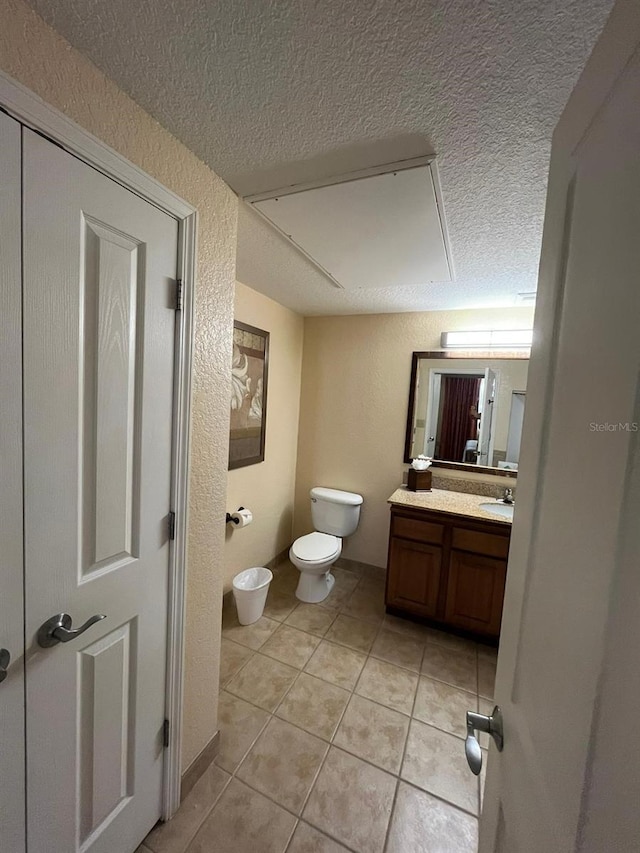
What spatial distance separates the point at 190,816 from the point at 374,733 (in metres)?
0.79

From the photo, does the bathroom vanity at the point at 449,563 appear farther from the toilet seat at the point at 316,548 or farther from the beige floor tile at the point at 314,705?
the beige floor tile at the point at 314,705

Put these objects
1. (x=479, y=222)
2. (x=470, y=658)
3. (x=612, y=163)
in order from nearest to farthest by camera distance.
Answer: (x=612, y=163) < (x=479, y=222) < (x=470, y=658)

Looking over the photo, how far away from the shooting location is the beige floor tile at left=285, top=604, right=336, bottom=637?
2.20 m

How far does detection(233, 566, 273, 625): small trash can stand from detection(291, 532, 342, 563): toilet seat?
28 cm

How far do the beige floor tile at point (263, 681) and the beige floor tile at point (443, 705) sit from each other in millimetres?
683

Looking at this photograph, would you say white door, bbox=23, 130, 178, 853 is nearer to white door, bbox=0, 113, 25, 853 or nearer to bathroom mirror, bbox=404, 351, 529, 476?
white door, bbox=0, 113, 25, 853

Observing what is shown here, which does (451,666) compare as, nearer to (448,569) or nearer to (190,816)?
(448,569)

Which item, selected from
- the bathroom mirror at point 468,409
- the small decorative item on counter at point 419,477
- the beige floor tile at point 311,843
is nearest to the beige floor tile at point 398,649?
the beige floor tile at point 311,843

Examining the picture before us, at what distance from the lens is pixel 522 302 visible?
228cm

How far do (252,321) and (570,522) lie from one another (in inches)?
89.9

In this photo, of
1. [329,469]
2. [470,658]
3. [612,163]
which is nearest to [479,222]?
[612,163]

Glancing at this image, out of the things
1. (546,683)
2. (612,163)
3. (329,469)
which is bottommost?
(329,469)

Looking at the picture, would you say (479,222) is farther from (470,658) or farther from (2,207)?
(470,658)

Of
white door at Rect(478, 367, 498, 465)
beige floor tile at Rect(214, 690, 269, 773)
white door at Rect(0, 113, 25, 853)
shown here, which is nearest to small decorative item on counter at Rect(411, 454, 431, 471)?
white door at Rect(478, 367, 498, 465)
